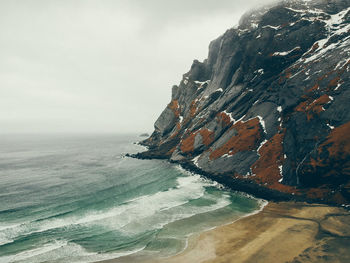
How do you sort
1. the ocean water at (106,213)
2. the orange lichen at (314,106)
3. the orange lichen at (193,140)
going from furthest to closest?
the orange lichen at (193,140)
the orange lichen at (314,106)
the ocean water at (106,213)

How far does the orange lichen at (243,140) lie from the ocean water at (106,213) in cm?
1225

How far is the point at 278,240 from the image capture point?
3084cm

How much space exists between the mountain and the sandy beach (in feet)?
30.5

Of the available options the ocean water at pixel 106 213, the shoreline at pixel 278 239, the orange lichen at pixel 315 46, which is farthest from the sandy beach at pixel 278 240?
the orange lichen at pixel 315 46

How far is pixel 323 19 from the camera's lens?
9381cm

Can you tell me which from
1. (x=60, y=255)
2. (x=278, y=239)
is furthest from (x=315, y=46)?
(x=60, y=255)

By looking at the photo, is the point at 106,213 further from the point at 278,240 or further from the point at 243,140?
the point at 243,140

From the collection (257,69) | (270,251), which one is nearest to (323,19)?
(257,69)

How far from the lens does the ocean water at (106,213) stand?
3056 centimetres

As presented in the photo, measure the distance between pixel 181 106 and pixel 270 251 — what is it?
110m

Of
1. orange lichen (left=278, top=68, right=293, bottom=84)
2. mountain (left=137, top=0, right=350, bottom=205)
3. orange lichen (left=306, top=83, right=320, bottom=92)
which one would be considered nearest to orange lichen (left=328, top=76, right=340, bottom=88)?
mountain (left=137, top=0, right=350, bottom=205)

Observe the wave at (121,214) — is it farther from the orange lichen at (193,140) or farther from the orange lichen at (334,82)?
the orange lichen at (334,82)

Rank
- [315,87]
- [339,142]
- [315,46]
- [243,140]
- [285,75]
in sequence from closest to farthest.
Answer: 1. [339,142]
2. [315,87]
3. [243,140]
4. [285,75]
5. [315,46]

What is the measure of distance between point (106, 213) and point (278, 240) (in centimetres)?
3053
